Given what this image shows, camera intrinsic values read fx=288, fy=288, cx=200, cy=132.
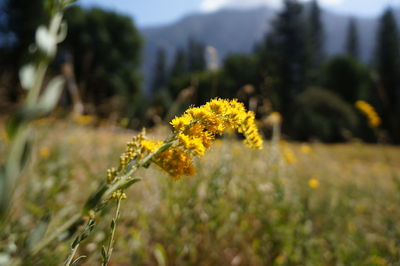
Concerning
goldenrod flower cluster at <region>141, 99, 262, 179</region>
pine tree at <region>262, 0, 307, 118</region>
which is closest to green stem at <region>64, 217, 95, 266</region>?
goldenrod flower cluster at <region>141, 99, 262, 179</region>

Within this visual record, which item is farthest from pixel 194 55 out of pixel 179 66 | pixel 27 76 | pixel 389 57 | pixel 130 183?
pixel 27 76

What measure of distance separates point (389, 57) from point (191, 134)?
140 feet

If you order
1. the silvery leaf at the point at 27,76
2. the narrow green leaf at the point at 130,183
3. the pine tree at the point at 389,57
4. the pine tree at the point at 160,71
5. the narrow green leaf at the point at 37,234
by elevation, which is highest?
the silvery leaf at the point at 27,76

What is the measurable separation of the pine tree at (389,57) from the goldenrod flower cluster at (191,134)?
36.5m

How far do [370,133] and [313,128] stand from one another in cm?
1055

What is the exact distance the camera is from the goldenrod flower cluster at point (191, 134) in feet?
2.14

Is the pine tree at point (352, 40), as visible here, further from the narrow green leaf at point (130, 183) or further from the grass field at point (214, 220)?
the narrow green leaf at point (130, 183)

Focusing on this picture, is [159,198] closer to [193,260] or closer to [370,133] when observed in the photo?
[193,260]

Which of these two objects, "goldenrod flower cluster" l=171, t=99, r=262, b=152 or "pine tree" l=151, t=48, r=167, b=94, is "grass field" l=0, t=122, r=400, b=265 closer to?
"goldenrod flower cluster" l=171, t=99, r=262, b=152

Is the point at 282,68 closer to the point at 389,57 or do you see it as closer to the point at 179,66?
the point at 389,57

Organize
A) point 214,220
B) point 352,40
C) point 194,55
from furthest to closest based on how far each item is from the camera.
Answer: point 194,55, point 352,40, point 214,220

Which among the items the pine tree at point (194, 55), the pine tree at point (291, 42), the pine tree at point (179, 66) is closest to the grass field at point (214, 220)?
the pine tree at point (291, 42)

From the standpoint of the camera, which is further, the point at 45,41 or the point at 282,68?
the point at 282,68

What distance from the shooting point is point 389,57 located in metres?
35.4
